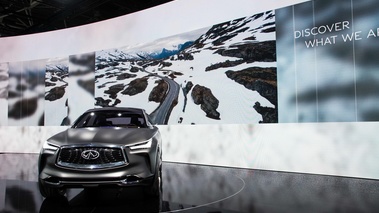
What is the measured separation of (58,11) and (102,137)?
1218cm

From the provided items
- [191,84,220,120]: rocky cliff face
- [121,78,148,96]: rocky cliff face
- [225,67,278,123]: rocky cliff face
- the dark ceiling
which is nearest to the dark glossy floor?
[225,67,278,123]: rocky cliff face

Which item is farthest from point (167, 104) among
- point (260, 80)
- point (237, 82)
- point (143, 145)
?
point (143, 145)

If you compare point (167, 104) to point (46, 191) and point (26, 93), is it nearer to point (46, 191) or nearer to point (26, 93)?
point (46, 191)

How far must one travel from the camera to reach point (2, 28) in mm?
15805

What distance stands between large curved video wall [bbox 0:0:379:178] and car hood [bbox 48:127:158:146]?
10.1 feet

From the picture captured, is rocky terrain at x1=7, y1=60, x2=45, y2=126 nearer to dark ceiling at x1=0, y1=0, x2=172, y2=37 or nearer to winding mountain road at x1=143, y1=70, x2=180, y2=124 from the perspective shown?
dark ceiling at x1=0, y1=0, x2=172, y2=37

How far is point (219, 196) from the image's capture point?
3.67 m

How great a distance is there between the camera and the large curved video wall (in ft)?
16.2

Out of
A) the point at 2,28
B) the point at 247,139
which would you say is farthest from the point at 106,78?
the point at 2,28

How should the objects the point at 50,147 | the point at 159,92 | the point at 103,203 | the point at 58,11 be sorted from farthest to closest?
the point at 58,11, the point at 159,92, the point at 103,203, the point at 50,147

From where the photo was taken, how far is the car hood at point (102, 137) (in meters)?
3.17

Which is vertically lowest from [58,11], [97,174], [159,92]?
[97,174]

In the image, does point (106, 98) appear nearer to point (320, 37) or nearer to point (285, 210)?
point (320, 37)

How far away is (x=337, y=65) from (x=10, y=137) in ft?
33.6
